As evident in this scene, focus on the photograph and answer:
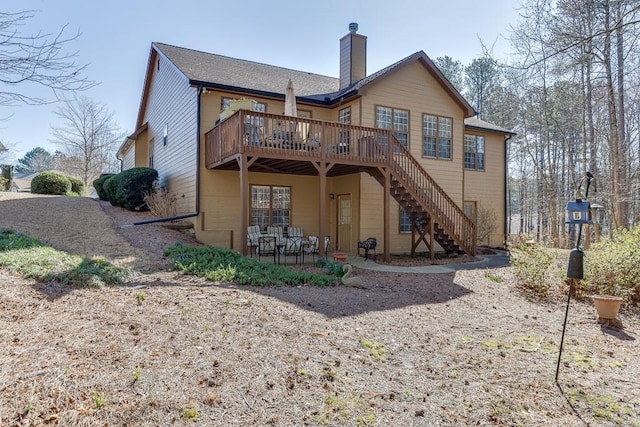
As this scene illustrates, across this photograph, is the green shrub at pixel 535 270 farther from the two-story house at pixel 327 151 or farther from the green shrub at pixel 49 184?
the green shrub at pixel 49 184

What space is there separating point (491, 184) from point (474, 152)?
65.2 inches

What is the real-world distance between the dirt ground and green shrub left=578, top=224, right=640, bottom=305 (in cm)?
107

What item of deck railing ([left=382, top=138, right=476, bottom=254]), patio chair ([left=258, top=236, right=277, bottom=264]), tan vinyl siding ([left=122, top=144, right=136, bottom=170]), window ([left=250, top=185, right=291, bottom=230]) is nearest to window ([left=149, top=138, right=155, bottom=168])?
tan vinyl siding ([left=122, top=144, right=136, bottom=170])

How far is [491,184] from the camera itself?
691 inches

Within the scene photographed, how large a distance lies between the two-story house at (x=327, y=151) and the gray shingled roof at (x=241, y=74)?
70mm

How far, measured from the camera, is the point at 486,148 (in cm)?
1747

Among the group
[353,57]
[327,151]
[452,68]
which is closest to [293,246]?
[327,151]

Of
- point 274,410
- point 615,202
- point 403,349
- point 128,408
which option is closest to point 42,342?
point 128,408

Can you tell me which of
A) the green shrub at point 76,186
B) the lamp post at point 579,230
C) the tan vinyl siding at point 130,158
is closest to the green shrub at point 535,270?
the lamp post at point 579,230

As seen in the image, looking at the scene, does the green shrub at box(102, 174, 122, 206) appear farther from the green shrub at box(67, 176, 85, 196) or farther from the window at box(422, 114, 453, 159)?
the window at box(422, 114, 453, 159)

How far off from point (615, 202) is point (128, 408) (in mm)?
18518

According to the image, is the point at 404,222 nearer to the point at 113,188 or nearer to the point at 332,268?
the point at 332,268

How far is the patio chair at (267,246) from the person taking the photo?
1062 centimetres

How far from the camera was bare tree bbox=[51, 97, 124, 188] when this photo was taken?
107 ft
